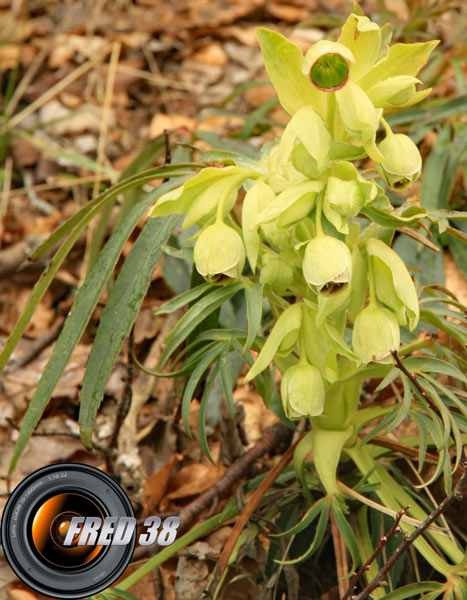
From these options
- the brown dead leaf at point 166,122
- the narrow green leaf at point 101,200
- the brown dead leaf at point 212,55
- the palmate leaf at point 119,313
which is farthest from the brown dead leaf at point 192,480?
the brown dead leaf at point 212,55

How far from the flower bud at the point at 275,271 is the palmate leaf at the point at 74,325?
0.21 m

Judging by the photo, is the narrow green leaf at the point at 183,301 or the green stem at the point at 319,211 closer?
the green stem at the point at 319,211

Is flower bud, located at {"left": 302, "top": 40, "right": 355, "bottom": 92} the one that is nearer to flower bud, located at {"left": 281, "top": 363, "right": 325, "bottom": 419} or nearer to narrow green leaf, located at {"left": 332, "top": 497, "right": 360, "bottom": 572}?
flower bud, located at {"left": 281, "top": 363, "right": 325, "bottom": 419}

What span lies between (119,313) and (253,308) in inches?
7.2

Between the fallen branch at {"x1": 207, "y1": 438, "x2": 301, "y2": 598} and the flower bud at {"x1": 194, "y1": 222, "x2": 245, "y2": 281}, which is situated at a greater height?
the flower bud at {"x1": 194, "y1": 222, "x2": 245, "y2": 281}

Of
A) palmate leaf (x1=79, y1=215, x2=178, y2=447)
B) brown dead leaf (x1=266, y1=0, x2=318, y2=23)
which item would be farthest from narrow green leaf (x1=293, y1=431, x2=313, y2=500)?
brown dead leaf (x1=266, y1=0, x2=318, y2=23)

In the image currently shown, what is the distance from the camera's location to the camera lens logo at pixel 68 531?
73cm

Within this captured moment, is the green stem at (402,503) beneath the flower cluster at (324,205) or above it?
beneath

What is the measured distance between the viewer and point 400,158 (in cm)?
62

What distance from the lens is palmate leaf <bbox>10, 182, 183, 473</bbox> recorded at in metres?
0.74

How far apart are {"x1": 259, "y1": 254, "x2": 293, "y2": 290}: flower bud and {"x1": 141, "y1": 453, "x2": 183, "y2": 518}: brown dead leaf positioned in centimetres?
47

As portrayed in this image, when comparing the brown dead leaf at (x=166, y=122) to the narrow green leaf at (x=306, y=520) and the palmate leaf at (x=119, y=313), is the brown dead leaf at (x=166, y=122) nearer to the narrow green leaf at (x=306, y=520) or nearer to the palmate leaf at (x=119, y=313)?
the palmate leaf at (x=119, y=313)

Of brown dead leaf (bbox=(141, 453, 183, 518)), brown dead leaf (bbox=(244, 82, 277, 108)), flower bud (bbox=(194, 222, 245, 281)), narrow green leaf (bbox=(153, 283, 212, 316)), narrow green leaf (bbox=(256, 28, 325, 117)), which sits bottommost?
brown dead leaf (bbox=(141, 453, 183, 518))

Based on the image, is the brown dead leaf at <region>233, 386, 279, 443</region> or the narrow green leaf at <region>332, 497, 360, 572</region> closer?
the narrow green leaf at <region>332, 497, 360, 572</region>
